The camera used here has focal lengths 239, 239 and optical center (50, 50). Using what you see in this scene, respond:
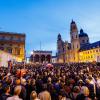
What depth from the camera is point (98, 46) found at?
14050 centimetres

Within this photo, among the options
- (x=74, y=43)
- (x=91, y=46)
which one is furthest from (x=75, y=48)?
(x=91, y=46)

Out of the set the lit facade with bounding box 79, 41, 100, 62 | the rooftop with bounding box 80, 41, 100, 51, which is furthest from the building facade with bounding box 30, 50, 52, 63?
the rooftop with bounding box 80, 41, 100, 51

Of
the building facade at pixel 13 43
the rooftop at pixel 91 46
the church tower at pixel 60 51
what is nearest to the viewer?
the building facade at pixel 13 43

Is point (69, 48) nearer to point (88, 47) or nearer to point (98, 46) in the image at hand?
point (88, 47)

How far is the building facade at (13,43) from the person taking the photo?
99438 mm

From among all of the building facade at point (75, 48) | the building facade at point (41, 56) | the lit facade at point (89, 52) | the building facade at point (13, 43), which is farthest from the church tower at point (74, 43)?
the building facade at point (13, 43)

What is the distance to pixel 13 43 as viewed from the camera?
100188 millimetres

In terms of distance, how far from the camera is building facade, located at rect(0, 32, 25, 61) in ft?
326

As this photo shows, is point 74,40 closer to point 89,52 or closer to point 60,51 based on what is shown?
point 89,52

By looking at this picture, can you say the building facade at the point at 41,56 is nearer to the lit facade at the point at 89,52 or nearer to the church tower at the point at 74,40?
the church tower at the point at 74,40

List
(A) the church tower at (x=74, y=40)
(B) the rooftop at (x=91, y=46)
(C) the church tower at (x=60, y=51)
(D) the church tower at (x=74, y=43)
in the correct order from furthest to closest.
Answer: (C) the church tower at (x=60, y=51), (A) the church tower at (x=74, y=40), (D) the church tower at (x=74, y=43), (B) the rooftop at (x=91, y=46)

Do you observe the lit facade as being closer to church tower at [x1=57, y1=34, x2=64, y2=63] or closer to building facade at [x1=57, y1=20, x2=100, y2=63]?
building facade at [x1=57, y1=20, x2=100, y2=63]

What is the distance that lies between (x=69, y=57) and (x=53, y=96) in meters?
159

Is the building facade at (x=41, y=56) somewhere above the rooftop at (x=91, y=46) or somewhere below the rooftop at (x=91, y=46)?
below
